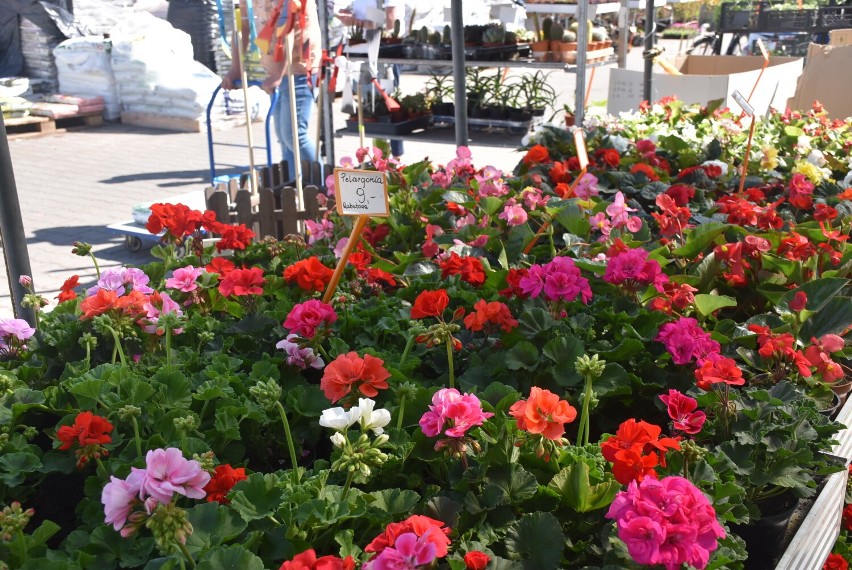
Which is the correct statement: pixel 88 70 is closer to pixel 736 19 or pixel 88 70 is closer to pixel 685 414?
pixel 736 19

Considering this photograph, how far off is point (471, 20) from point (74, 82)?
5.30 meters

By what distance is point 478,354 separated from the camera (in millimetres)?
1582

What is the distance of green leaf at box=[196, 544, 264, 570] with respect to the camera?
37.2 inches

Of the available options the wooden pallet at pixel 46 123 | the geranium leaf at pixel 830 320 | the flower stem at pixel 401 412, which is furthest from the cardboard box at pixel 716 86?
the wooden pallet at pixel 46 123

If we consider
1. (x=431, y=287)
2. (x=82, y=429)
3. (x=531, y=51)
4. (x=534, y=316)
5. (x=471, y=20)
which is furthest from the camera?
(x=471, y=20)

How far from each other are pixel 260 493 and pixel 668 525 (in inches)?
18.8

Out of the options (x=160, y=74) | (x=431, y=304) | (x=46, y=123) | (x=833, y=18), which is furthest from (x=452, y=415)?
(x=833, y=18)

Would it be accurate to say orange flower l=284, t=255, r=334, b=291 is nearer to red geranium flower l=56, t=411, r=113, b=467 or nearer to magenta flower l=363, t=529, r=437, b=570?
red geranium flower l=56, t=411, r=113, b=467

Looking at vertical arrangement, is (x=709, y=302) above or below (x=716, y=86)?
below

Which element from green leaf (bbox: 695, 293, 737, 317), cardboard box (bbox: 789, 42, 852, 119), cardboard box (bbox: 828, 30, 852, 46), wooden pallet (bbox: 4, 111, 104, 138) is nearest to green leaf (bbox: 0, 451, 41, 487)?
green leaf (bbox: 695, 293, 737, 317)

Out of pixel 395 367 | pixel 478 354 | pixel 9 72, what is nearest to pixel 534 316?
pixel 478 354

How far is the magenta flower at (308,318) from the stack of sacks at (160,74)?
24.1 ft

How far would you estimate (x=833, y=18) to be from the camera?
11.2 metres

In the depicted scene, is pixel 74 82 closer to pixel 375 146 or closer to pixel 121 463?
pixel 375 146
